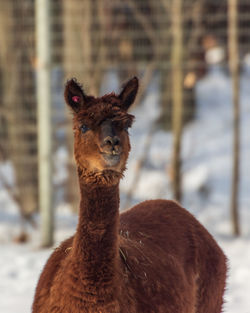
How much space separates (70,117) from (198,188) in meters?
4.97

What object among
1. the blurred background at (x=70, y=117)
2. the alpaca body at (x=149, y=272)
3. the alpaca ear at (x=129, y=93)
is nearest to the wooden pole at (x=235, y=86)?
the blurred background at (x=70, y=117)

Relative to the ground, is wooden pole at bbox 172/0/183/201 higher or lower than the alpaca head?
higher

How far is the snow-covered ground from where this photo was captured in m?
6.15

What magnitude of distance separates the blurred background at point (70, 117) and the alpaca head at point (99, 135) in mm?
2857

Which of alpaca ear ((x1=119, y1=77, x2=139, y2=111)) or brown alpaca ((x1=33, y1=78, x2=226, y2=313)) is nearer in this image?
brown alpaca ((x1=33, y1=78, x2=226, y2=313))

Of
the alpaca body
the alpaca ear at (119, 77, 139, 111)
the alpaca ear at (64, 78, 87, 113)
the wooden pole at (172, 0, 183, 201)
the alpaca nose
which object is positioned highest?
the wooden pole at (172, 0, 183, 201)

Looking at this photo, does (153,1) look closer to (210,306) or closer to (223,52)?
(210,306)

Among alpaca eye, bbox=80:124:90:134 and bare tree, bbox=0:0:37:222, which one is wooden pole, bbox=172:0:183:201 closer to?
bare tree, bbox=0:0:37:222

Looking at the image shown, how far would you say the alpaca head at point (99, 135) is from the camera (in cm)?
275

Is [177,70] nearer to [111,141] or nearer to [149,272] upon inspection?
[149,272]

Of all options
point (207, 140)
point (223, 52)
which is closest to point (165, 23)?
point (207, 140)

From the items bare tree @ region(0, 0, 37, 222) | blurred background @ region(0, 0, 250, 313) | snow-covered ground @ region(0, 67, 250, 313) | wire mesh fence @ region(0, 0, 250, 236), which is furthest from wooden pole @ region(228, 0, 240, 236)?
bare tree @ region(0, 0, 37, 222)

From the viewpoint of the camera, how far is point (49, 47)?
720cm

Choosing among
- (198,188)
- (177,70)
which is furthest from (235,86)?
(198,188)
